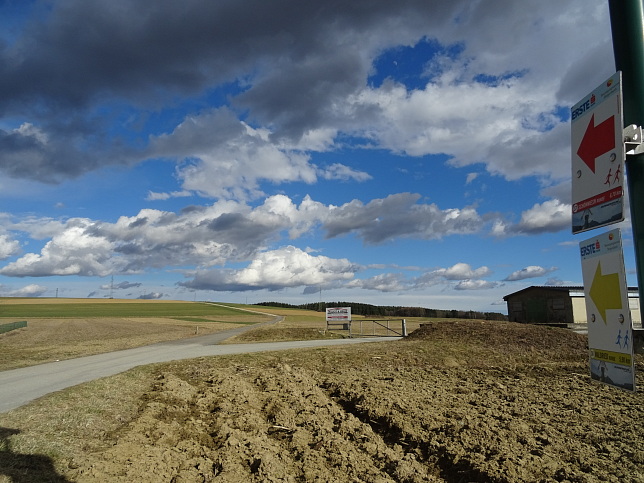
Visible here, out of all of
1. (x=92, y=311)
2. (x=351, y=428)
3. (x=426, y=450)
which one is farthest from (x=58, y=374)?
(x=92, y=311)

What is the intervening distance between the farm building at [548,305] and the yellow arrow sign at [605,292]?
34.9 metres

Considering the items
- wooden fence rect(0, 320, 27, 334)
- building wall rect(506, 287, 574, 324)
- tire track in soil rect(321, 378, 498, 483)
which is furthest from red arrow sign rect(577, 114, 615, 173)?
wooden fence rect(0, 320, 27, 334)

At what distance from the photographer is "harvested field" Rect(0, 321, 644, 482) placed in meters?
5.79

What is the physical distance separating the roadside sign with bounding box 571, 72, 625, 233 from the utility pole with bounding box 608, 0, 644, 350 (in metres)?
0.16

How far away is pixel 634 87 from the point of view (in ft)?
9.09

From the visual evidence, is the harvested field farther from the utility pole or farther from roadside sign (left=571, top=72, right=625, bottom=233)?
roadside sign (left=571, top=72, right=625, bottom=233)

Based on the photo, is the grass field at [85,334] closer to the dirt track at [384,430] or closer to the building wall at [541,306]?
the dirt track at [384,430]

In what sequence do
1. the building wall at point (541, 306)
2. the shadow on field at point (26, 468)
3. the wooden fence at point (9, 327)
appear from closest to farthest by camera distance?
the shadow on field at point (26, 468), the building wall at point (541, 306), the wooden fence at point (9, 327)

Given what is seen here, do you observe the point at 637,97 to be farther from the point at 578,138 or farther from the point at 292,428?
the point at 292,428

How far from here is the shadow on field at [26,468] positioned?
564 centimetres

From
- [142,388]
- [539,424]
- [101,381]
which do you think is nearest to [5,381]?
[101,381]

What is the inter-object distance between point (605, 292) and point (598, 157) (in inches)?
31.1

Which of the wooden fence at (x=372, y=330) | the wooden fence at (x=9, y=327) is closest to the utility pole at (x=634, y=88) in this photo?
the wooden fence at (x=372, y=330)

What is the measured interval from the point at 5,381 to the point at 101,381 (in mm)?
3295
